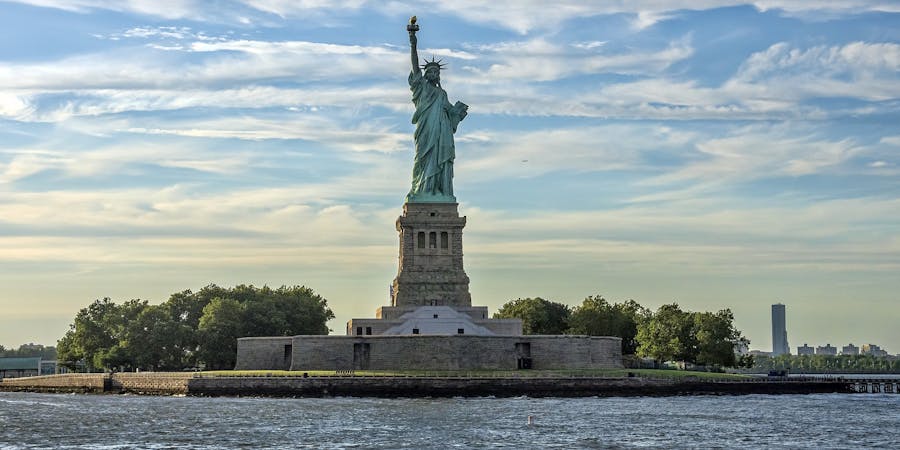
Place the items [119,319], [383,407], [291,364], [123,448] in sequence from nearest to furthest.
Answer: [123,448] < [383,407] < [291,364] < [119,319]

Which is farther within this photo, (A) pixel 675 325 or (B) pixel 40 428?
(A) pixel 675 325

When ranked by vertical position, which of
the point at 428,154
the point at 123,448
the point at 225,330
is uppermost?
the point at 428,154

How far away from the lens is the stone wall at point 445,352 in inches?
3807

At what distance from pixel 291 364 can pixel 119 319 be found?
32628 mm

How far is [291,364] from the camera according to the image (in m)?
100

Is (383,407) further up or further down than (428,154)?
further down

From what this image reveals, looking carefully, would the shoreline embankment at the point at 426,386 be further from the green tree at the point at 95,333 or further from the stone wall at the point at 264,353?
the green tree at the point at 95,333

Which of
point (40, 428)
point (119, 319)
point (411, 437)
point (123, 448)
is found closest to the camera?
point (123, 448)

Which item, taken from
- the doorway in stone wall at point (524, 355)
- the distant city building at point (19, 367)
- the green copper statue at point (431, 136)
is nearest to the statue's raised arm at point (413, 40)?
the green copper statue at point (431, 136)

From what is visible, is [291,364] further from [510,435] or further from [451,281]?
[510,435]

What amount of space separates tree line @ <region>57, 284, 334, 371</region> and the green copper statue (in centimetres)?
2009

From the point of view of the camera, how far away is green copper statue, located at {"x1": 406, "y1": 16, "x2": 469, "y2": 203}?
111m

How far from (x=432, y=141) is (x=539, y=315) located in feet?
106

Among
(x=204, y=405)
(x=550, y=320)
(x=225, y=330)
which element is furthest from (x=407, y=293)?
(x=550, y=320)
